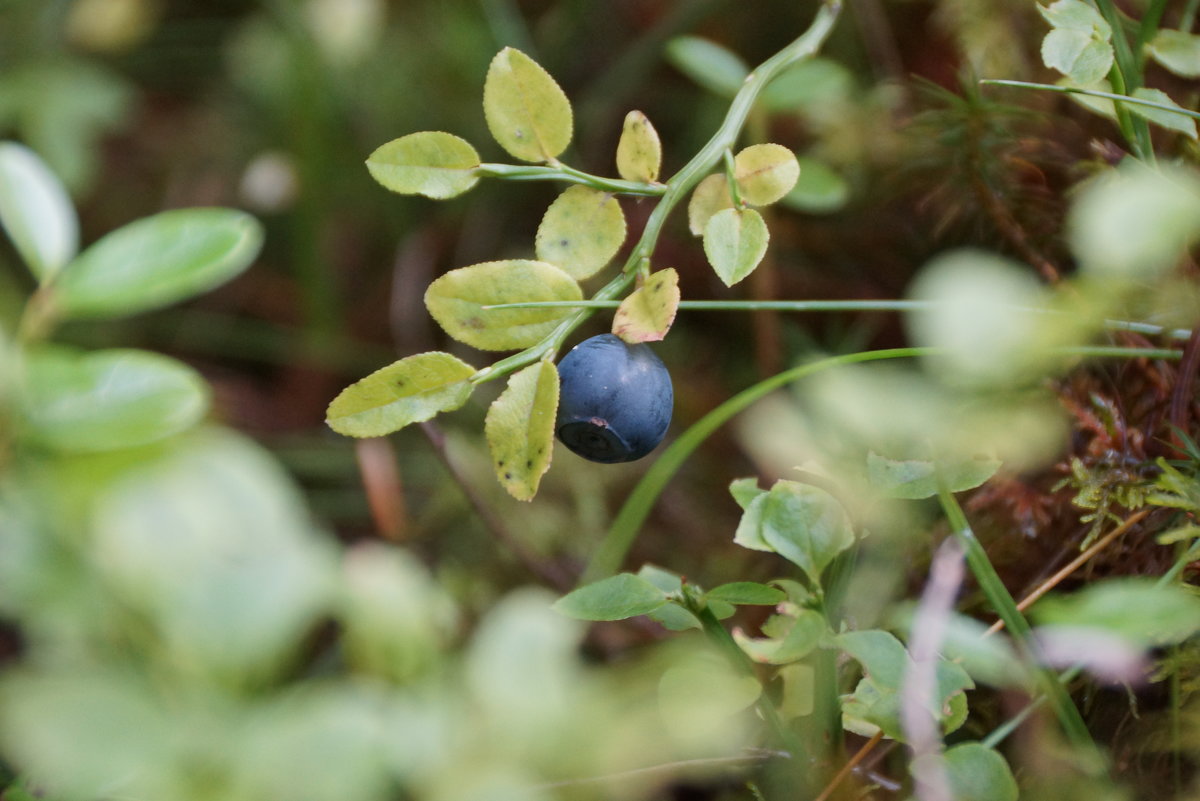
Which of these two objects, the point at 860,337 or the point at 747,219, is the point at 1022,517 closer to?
the point at 747,219

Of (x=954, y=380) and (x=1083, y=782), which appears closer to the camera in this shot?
(x=1083, y=782)

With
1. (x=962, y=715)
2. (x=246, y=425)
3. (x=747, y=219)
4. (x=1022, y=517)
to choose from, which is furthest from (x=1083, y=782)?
(x=246, y=425)

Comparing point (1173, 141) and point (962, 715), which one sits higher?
point (1173, 141)

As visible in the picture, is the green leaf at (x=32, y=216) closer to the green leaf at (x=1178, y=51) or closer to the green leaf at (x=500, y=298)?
the green leaf at (x=500, y=298)

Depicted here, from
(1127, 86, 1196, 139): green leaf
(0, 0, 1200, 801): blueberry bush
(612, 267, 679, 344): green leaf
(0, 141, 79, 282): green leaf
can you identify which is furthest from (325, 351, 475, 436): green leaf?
(1127, 86, 1196, 139): green leaf

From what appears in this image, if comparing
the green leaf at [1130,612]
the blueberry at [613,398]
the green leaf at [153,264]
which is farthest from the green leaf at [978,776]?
the green leaf at [153,264]

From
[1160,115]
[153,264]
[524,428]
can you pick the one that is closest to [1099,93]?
[1160,115]
